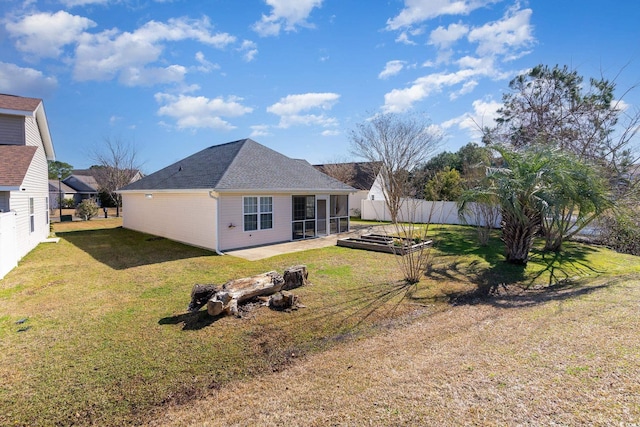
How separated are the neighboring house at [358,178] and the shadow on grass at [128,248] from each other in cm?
1659

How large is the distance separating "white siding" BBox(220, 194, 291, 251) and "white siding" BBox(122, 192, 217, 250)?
40 cm

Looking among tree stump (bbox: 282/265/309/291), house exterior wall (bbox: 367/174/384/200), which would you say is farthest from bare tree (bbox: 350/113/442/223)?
tree stump (bbox: 282/265/309/291)

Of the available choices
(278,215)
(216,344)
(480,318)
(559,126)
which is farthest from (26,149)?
(559,126)

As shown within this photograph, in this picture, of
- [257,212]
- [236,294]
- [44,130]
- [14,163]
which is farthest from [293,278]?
[44,130]

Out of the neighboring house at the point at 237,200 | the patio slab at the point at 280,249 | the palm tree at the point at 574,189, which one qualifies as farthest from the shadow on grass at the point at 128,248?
the palm tree at the point at 574,189

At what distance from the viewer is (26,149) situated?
1227 centimetres

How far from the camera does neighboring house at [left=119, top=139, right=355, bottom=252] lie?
1212 centimetres

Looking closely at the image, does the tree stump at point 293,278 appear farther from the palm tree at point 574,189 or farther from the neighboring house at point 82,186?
the neighboring house at point 82,186

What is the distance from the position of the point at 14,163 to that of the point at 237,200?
7755mm

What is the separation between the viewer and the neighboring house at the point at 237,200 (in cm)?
1212

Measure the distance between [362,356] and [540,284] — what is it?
684 cm

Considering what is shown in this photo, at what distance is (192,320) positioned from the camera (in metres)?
5.63

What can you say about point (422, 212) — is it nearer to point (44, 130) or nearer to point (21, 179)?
point (21, 179)

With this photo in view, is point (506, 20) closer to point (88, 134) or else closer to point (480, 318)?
point (480, 318)
